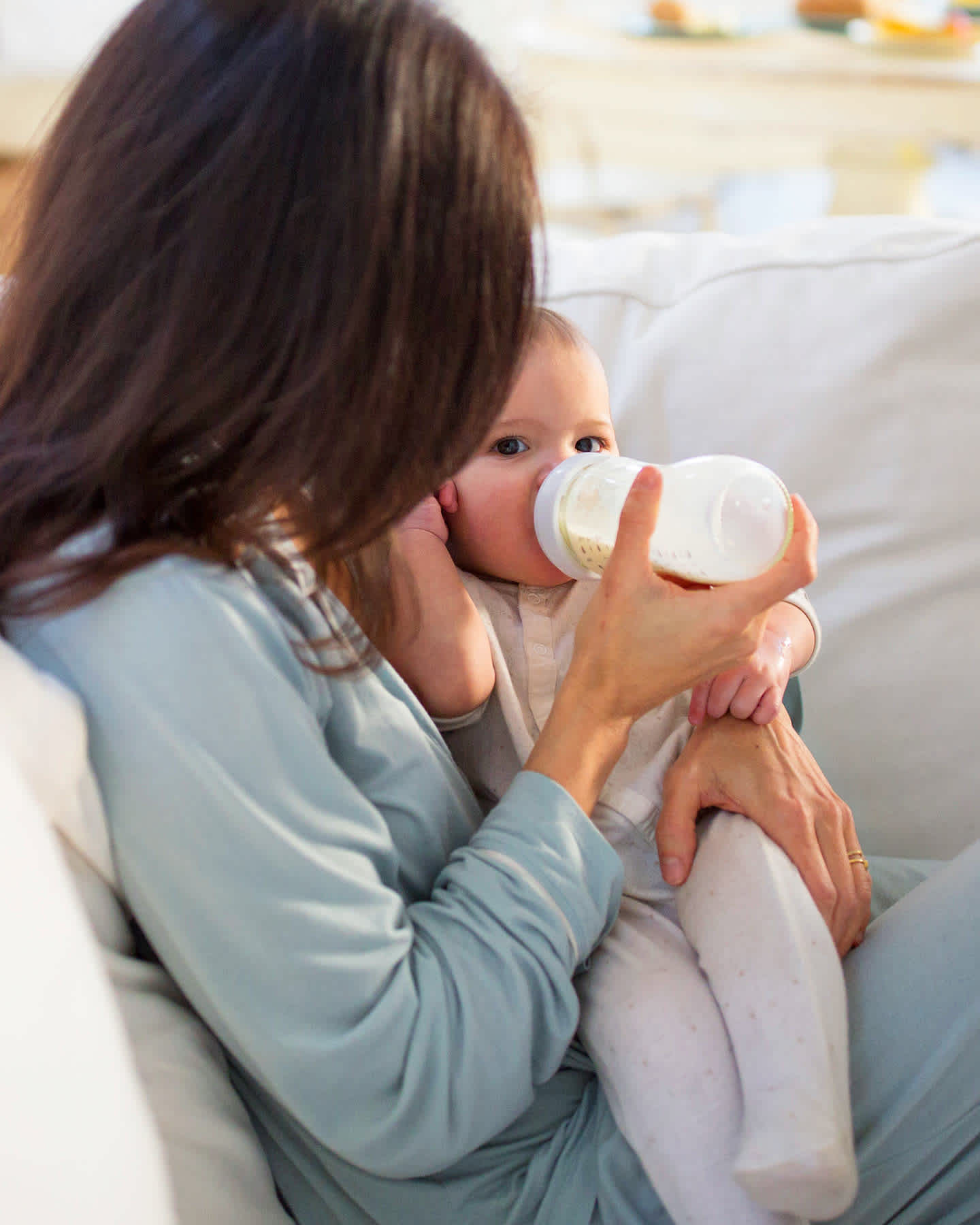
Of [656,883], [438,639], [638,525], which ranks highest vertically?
[638,525]

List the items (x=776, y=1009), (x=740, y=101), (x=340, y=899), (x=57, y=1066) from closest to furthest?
1. (x=57, y=1066)
2. (x=340, y=899)
3. (x=776, y=1009)
4. (x=740, y=101)

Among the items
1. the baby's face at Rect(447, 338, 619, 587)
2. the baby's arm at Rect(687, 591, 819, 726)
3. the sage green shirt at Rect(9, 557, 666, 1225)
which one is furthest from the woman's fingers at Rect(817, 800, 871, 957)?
the baby's face at Rect(447, 338, 619, 587)

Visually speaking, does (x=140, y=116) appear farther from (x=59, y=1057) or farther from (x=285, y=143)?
(x=59, y=1057)

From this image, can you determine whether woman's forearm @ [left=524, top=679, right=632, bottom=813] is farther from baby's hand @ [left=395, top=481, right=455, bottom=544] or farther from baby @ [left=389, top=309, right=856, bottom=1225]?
baby's hand @ [left=395, top=481, right=455, bottom=544]

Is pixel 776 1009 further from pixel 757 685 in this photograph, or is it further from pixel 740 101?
pixel 740 101

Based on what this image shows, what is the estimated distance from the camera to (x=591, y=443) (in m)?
1.08

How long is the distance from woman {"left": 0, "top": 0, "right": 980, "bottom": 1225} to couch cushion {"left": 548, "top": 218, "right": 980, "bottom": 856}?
44 cm

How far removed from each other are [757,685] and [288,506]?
462mm

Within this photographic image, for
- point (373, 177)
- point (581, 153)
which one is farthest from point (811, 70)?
point (373, 177)

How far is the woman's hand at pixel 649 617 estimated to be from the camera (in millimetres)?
821

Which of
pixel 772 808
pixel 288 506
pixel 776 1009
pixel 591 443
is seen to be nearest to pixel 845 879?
pixel 772 808

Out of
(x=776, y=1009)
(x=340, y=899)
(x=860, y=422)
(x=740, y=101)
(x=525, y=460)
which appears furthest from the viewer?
(x=740, y=101)

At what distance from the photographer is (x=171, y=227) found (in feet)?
2.15

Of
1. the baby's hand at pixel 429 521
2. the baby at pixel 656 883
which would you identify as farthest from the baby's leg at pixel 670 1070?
the baby's hand at pixel 429 521
